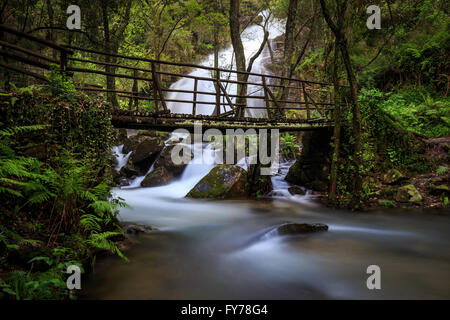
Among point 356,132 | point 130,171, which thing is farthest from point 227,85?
point 356,132

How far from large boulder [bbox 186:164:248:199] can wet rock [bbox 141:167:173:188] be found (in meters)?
2.01

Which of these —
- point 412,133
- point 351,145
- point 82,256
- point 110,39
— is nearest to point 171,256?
point 82,256

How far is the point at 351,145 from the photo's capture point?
9.06 m

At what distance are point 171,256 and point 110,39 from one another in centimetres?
1157

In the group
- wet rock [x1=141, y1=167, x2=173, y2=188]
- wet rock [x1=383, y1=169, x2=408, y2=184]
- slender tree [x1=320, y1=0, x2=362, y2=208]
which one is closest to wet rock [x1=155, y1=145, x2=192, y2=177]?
wet rock [x1=141, y1=167, x2=173, y2=188]

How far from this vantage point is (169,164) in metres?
12.5

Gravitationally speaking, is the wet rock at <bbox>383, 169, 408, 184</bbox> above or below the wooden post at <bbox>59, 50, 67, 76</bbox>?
below

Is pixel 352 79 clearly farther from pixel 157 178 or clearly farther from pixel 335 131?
pixel 157 178

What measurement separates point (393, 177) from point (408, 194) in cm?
88

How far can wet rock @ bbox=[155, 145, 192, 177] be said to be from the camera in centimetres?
1238

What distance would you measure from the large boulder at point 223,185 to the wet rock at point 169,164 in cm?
256

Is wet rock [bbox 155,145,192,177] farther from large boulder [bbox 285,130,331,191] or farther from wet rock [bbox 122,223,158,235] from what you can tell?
wet rock [bbox 122,223,158,235]

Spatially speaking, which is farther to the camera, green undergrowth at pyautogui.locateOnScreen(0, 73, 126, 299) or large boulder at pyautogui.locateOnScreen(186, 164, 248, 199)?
large boulder at pyautogui.locateOnScreen(186, 164, 248, 199)

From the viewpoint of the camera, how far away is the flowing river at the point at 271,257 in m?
3.73
